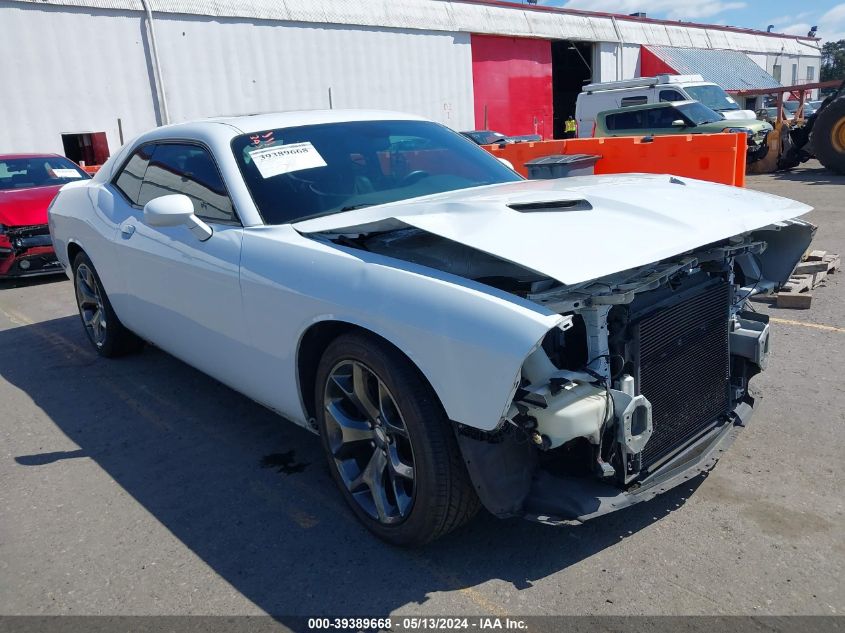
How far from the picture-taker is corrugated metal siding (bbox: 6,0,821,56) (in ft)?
59.4

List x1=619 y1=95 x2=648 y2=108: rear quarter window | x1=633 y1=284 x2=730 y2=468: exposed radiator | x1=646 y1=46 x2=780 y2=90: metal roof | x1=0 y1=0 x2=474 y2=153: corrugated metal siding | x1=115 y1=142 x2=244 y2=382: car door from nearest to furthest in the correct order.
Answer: x1=633 y1=284 x2=730 y2=468: exposed radiator, x1=115 y1=142 x2=244 y2=382: car door, x1=0 y1=0 x2=474 y2=153: corrugated metal siding, x1=619 y1=95 x2=648 y2=108: rear quarter window, x1=646 y1=46 x2=780 y2=90: metal roof

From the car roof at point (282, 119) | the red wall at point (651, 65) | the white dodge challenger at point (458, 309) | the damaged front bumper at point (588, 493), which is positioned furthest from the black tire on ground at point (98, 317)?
the red wall at point (651, 65)

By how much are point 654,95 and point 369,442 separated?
54.5ft

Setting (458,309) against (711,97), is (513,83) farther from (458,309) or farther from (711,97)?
(458,309)

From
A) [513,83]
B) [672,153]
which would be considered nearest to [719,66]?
[513,83]

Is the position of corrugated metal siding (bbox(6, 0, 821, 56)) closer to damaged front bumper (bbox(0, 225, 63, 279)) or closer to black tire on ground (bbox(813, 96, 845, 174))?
damaged front bumper (bbox(0, 225, 63, 279))

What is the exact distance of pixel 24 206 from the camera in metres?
8.52

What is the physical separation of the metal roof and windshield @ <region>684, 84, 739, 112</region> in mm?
15729

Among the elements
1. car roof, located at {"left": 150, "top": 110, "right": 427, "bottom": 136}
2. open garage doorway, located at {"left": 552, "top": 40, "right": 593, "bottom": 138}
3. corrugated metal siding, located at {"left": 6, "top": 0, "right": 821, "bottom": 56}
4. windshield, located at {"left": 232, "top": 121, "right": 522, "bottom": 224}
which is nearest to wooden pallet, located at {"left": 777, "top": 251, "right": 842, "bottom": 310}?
windshield, located at {"left": 232, "top": 121, "right": 522, "bottom": 224}

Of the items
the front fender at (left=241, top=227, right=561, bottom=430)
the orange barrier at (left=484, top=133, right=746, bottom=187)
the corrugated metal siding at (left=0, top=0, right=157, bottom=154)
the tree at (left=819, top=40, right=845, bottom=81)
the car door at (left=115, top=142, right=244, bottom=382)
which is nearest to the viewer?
the front fender at (left=241, top=227, right=561, bottom=430)

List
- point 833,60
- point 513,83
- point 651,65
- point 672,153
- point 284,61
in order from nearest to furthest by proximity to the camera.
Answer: point 672,153 → point 284,61 → point 513,83 → point 651,65 → point 833,60

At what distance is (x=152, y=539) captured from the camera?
298cm

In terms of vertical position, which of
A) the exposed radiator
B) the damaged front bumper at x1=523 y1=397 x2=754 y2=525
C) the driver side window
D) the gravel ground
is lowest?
the gravel ground

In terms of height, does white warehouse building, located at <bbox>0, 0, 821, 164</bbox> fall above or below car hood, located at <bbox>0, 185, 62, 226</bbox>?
above
